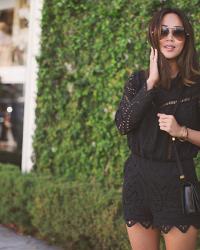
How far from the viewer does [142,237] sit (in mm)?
2531

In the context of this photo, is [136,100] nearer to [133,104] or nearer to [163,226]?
[133,104]

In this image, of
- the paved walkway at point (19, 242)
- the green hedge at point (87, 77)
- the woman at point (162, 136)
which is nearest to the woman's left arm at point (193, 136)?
the woman at point (162, 136)

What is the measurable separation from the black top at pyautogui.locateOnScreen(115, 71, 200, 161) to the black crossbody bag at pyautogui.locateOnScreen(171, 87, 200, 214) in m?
0.03

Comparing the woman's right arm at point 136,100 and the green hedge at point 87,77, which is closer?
the woman's right arm at point 136,100

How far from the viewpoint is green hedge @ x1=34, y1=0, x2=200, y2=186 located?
4793 mm

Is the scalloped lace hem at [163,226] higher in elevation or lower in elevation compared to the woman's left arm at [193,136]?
lower

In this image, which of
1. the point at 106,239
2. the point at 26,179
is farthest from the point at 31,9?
the point at 106,239

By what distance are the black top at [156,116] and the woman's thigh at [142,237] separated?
0.36 m

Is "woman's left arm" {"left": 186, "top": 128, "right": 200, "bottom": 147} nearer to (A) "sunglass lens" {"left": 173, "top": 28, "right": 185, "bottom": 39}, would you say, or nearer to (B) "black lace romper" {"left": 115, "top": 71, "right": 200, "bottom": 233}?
(B) "black lace romper" {"left": 115, "top": 71, "right": 200, "bottom": 233}

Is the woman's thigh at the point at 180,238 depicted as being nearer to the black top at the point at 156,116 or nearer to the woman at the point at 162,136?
the woman at the point at 162,136

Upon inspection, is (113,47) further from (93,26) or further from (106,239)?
(106,239)

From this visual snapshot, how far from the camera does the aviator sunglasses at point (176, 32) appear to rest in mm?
2502

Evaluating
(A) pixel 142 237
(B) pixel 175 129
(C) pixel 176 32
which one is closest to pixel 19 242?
(A) pixel 142 237

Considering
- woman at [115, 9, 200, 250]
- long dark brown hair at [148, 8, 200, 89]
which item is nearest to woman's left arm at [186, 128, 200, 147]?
woman at [115, 9, 200, 250]
